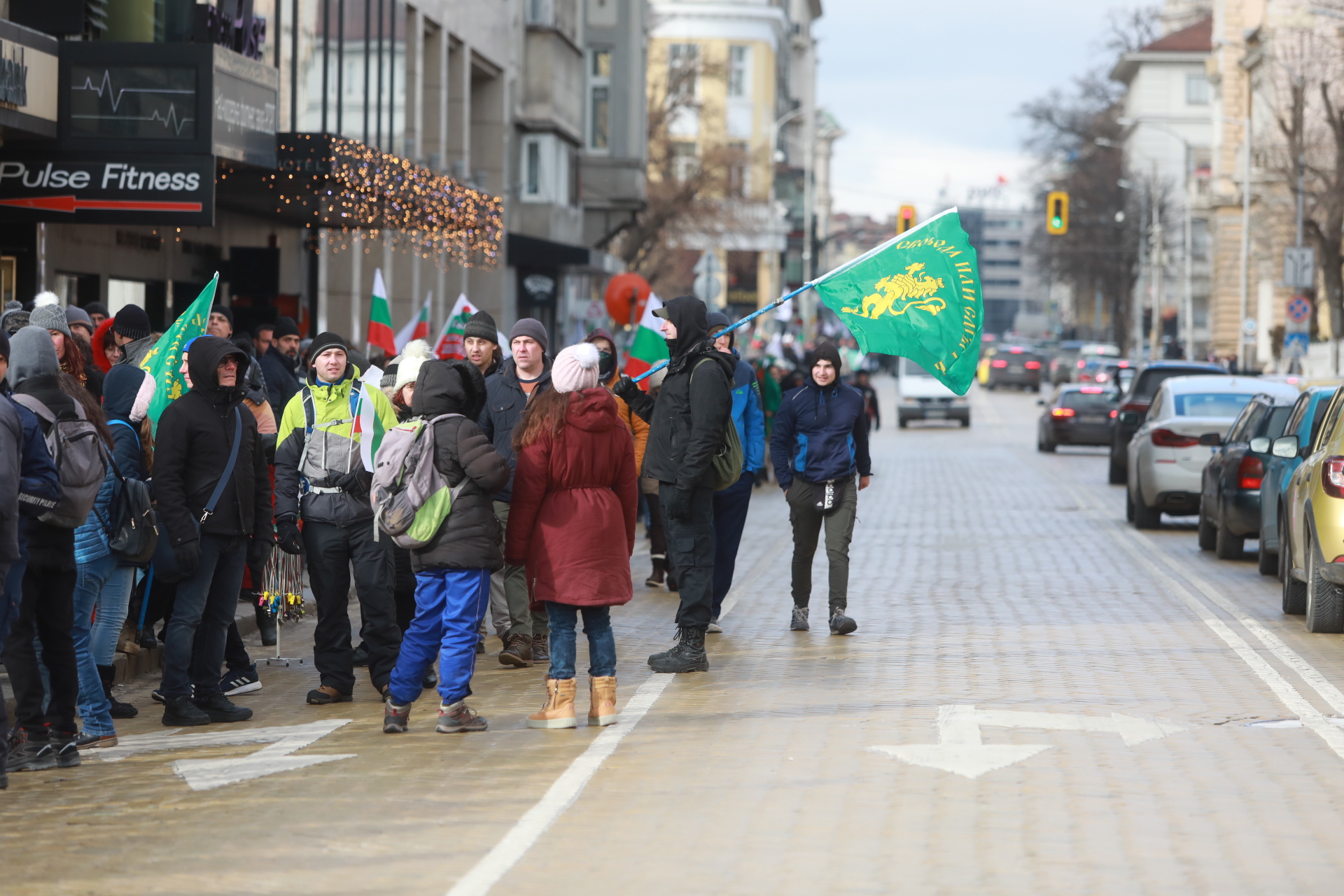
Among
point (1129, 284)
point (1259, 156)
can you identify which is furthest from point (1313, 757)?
point (1129, 284)

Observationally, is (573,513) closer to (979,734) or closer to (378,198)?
(979,734)

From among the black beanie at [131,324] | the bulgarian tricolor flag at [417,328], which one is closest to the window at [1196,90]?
the bulgarian tricolor flag at [417,328]

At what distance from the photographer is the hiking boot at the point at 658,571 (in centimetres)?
1598

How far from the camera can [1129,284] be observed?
99750 millimetres

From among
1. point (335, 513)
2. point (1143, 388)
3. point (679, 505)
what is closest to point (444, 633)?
point (335, 513)

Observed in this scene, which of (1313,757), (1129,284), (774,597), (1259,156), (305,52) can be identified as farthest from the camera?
(1129,284)

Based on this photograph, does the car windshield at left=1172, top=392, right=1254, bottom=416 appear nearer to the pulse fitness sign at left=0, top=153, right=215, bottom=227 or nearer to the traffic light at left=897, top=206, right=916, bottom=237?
the pulse fitness sign at left=0, top=153, right=215, bottom=227

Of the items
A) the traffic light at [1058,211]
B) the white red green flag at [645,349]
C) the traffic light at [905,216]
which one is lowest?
the white red green flag at [645,349]

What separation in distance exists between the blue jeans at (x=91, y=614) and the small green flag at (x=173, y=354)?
157 cm

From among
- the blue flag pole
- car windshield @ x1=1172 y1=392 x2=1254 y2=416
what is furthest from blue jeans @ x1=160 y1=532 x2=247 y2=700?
car windshield @ x1=1172 y1=392 x2=1254 y2=416

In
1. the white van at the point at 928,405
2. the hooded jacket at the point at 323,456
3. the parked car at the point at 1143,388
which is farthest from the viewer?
the white van at the point at 928,405

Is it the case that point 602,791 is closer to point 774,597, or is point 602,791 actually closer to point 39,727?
point 39,727

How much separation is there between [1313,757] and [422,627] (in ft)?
12.8

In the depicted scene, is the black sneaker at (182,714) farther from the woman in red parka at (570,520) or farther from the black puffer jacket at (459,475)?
the woman in red parka at (570,520)
